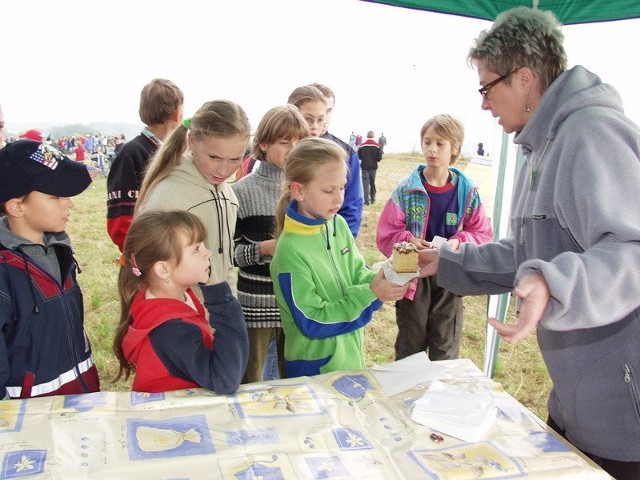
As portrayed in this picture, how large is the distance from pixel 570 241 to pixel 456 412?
55 centimetres

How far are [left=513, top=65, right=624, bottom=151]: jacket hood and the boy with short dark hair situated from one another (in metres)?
1.50

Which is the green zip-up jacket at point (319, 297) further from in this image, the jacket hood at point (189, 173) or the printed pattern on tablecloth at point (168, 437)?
the printed pattern on tablecloth at point (168, 437)

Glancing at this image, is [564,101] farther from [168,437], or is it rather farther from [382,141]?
[382,141]

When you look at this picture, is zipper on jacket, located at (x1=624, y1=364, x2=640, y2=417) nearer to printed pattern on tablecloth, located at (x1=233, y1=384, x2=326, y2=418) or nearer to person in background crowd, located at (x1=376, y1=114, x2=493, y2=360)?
printed pattern on tablecloth, located at (x1=233, y1=384, x2=326, y2=418)

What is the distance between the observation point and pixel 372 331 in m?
4.63

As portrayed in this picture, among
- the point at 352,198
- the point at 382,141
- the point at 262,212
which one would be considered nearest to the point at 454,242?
the point at 352,198

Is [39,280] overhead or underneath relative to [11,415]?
overhead

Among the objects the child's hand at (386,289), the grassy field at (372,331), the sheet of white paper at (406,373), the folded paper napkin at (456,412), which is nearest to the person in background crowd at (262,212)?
the child's hand at (386,289)

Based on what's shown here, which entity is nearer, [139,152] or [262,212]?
[262,212]

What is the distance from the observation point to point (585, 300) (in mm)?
1159

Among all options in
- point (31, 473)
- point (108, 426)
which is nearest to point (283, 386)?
point (108, 426)

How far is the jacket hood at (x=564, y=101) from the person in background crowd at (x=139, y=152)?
1.98 meters

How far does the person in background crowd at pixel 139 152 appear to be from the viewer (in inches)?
114

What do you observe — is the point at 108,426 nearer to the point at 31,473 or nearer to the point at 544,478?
the point at 31,473
